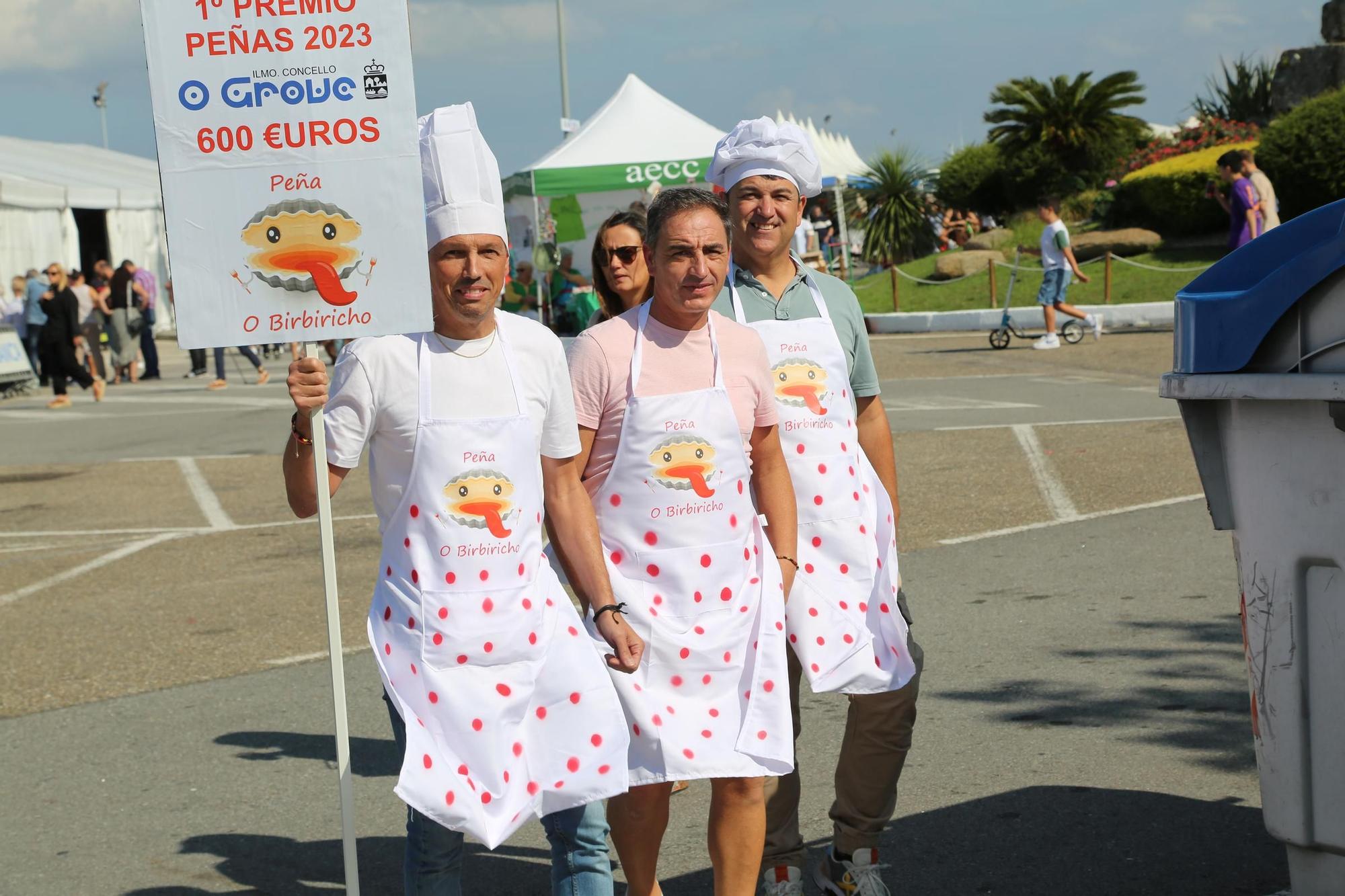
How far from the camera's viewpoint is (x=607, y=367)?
3.83 metres

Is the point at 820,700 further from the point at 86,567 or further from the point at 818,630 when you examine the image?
the point at 86,567

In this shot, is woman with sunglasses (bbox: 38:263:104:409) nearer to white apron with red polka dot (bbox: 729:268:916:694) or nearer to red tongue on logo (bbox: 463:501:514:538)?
white apron with red polka dot (bbox: 729:268:916:694)

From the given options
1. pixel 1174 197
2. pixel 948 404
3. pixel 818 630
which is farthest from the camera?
pixel 1174 197

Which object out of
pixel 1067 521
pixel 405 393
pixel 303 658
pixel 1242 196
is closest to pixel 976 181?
pixel 1242 196

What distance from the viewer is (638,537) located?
3752 mm

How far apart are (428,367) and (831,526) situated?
3.97 feet

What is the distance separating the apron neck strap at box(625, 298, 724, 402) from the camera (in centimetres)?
381

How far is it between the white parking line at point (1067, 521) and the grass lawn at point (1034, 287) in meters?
14.8

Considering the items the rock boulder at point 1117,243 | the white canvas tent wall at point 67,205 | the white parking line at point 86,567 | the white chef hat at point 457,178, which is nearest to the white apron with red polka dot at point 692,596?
the white chef hat at point 457,178

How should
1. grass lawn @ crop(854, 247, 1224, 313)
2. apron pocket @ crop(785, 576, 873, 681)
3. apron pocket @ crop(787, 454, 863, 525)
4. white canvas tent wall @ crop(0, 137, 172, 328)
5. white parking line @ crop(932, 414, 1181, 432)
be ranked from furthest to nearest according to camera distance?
white canvas tent wall @ crop(0, 137, 172, 328) → grass lawn @ crop(854, 247, 1224, 313) → white parking line @ crop(932, 414, 1181, 432) → apron pocket @ crop(787, 454, 863, 525) → apron pocket @ crop(785, 576, 873, 681)

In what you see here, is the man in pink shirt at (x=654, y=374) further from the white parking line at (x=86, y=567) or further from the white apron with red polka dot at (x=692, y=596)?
the white parking line at (x=86, y=567)

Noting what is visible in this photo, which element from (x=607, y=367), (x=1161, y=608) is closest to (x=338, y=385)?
(x=607, y=367)

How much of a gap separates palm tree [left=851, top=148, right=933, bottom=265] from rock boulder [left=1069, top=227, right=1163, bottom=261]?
8.04 metres

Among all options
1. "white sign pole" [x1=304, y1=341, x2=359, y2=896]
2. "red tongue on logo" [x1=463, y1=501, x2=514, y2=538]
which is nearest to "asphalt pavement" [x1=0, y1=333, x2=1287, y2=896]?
"white sign pole" [x1=304, y1=341, x2=359, y2=896]
